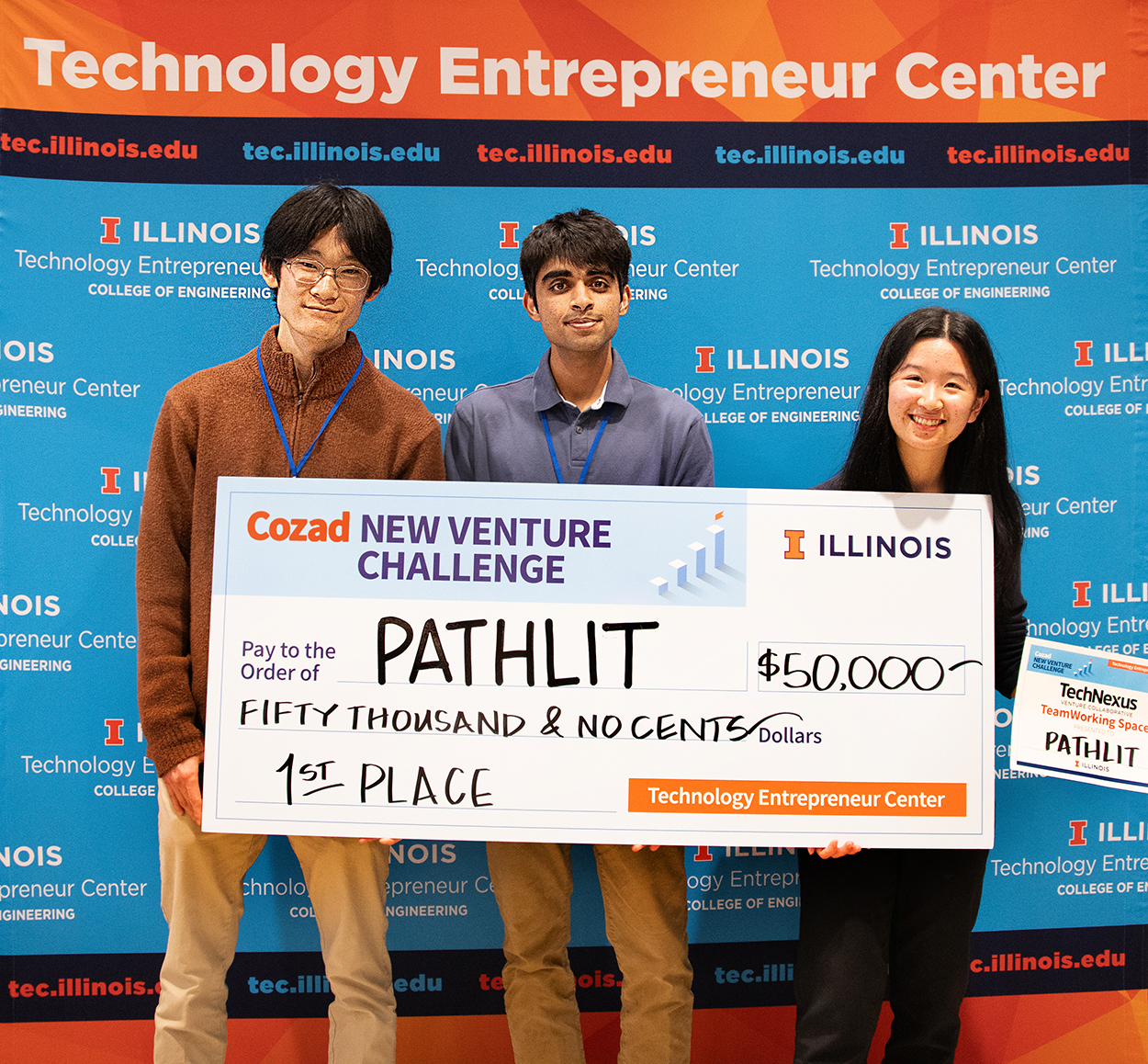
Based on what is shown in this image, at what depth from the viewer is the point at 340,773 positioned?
68.7 inches

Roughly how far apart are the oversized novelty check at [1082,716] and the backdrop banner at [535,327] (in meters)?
0.58

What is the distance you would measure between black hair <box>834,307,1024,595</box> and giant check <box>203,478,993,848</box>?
59mm

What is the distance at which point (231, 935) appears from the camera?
1.84 m

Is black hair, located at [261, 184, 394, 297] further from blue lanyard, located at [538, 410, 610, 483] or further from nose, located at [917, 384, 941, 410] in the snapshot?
nose, located at [917, 384, 941, 410]

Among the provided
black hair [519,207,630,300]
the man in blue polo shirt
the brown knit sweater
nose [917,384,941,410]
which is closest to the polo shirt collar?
the man in blue polo shirt

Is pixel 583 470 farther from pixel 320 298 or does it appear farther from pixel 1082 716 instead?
pixel 1082 716

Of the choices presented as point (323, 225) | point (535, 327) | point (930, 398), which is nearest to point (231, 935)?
point (323, 225)

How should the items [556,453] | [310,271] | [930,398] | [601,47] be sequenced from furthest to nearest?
[601,47] < [556,453] < [310,271] < [930,398]

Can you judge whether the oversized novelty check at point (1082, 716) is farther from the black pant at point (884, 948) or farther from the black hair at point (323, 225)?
the black hair at point (323, 225)

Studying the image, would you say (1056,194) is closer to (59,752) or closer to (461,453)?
(461,453)

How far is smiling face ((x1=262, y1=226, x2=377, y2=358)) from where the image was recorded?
178cm

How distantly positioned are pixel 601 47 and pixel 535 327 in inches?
31.7

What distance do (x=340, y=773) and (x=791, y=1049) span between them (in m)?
1.62

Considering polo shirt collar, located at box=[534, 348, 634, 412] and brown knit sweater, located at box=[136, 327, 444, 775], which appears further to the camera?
polo shirt collar, located at box=[534, 348, 634, 412]
